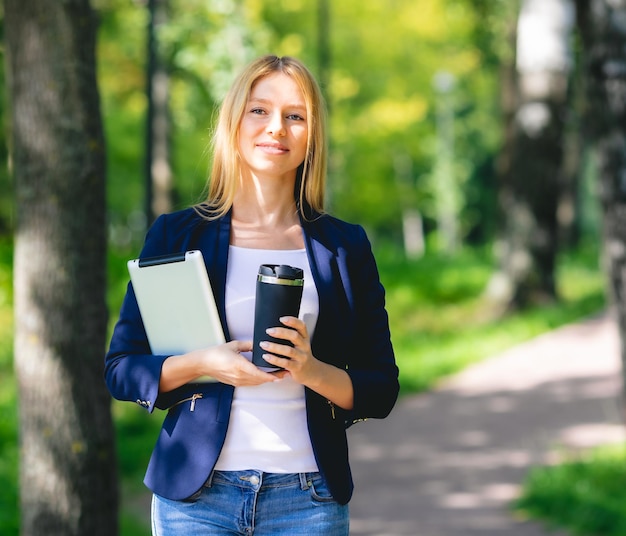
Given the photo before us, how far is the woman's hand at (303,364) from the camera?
2.40 m

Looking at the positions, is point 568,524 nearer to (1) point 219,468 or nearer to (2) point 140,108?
(1) point 219,468

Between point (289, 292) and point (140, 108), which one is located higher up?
point (140, 108)

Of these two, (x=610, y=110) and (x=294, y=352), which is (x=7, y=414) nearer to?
(x=610, y=110)

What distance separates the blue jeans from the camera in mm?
2541

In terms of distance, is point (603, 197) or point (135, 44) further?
point (135, 44)

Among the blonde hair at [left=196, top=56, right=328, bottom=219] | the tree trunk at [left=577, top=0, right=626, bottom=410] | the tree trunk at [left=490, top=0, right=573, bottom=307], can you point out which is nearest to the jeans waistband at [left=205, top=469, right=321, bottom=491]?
the blonde hair at [left=196, top=56, right=328, bottom=219]

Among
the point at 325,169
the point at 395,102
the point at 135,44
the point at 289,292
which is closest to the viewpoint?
the point at 289,292

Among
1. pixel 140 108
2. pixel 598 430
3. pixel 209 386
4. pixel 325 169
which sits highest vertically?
pixel 140 108

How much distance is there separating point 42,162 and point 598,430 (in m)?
6.59

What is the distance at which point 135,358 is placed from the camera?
104 inches

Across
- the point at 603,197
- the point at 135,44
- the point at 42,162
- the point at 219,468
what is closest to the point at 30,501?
the point at 42,162

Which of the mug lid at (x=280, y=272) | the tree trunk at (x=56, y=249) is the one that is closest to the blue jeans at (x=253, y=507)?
the mug lid at (x=280, y=272)

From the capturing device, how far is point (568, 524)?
260 inches

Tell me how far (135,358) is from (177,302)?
198mm
